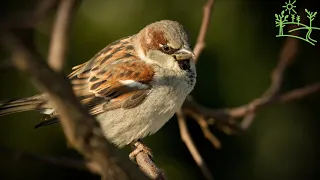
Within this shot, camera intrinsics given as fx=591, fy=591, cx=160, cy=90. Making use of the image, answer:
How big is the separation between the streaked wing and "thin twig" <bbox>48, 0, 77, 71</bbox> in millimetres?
1668

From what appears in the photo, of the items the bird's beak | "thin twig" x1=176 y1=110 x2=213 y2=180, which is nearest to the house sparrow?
the bird's beak

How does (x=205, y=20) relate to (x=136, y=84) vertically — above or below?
above

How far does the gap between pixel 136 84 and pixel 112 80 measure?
11cm

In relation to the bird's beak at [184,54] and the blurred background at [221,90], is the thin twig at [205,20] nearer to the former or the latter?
the bird's beak at [184,54]

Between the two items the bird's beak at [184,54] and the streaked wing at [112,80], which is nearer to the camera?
the bird's beak at [184,54]

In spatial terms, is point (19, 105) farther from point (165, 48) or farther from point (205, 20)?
point (205, 20)

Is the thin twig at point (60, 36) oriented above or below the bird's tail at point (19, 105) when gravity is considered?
above

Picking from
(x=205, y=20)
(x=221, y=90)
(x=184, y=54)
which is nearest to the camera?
(x=205, y=20)

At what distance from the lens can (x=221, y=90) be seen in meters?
3.13

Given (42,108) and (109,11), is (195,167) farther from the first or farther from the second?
(42,108)

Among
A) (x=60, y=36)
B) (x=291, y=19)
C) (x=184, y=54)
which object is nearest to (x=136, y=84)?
(x=184, y=54)

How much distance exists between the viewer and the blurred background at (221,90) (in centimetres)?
292

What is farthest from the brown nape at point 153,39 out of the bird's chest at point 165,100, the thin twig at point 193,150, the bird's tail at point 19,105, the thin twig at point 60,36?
the thin twig at point 60,36

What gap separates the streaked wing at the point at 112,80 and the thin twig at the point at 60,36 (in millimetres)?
1668
